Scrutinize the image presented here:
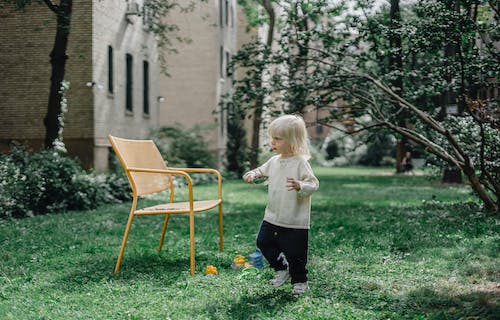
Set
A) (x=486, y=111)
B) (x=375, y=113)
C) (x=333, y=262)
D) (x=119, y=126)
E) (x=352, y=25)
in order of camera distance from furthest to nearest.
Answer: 1. (x=119, y=126)
2. (x=375, y=113)
3. (x=352, y=25)
4. (x=486, y=111)
5. (x=333, y=262)

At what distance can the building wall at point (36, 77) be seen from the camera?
674 inches

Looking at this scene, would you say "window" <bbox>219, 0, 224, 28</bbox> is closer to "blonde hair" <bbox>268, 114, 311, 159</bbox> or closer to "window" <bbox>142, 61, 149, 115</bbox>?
"window" <bbox>142, 61, 149, 115</bbox>

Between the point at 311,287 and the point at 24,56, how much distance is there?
14588 mm

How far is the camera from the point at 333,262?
6.09 m

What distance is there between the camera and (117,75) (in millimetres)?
19172

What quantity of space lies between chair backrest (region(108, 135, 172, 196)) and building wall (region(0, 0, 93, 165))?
1094 cm

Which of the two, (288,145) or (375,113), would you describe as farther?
(375,113)

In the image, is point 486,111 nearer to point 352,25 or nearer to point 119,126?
point 352,25

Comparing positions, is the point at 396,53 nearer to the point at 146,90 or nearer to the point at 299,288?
the point at 299,288

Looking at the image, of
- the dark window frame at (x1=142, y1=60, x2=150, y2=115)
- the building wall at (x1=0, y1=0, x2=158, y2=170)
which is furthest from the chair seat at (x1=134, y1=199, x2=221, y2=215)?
the dark window frame at (x1=142, y1=60, x2=150, y2=115)

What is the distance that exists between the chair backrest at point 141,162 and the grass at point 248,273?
72cm

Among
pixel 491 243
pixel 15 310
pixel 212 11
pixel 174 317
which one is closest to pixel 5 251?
pixel 15 310

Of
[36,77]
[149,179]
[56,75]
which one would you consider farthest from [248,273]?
[36,77]

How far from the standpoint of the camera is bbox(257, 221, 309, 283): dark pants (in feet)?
15.5
